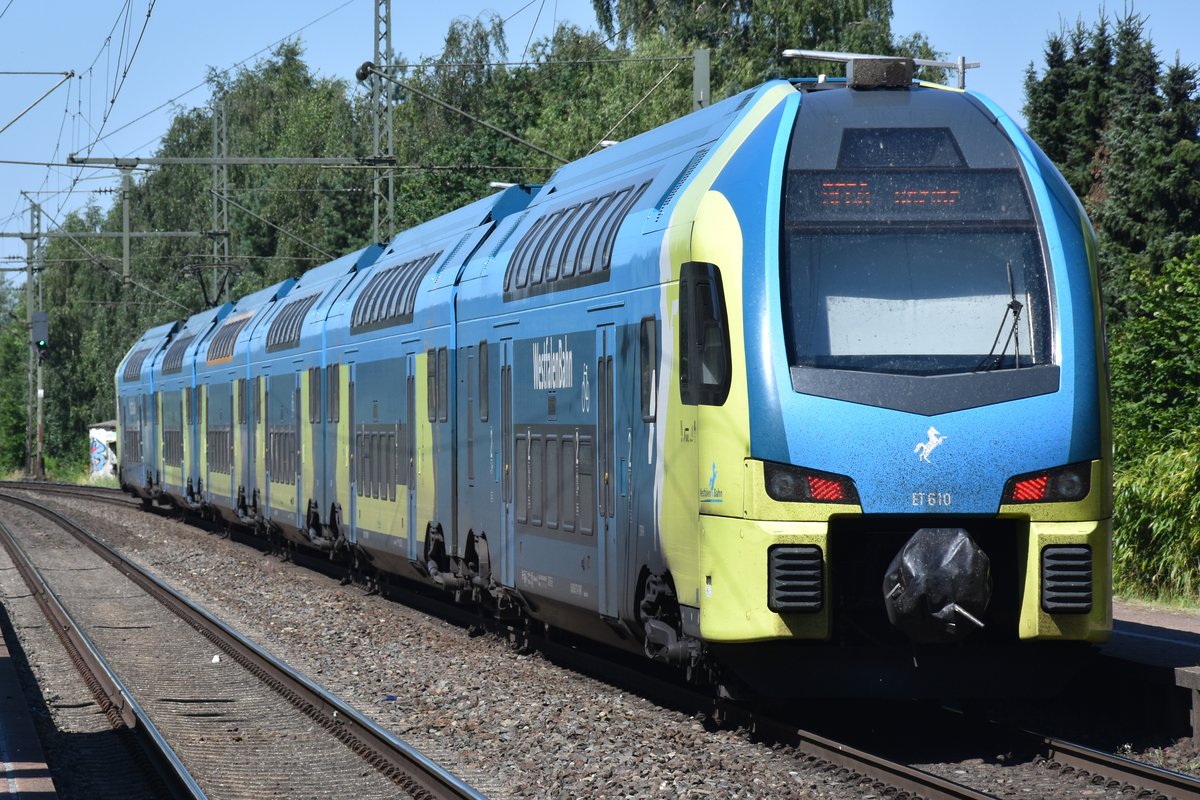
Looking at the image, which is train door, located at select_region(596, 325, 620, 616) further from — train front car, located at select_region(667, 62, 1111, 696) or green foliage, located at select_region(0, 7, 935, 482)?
green foliage, located at select_region(0, 7, 935, 482)

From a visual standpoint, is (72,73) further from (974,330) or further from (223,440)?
(974,330)

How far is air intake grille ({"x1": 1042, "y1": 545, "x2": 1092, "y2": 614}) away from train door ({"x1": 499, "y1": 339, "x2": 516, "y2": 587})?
5262 mm

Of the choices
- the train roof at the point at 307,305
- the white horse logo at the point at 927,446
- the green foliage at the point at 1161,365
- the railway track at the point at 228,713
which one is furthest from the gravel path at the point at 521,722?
the green foliage at the point at 1161,365

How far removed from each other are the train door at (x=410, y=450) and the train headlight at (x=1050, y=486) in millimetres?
8452

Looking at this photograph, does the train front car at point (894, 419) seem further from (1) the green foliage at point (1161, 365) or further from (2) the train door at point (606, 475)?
(1) the green foliage at point (1161, 365)

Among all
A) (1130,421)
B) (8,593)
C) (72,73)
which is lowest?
(8,593)

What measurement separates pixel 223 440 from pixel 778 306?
2188 centimetres

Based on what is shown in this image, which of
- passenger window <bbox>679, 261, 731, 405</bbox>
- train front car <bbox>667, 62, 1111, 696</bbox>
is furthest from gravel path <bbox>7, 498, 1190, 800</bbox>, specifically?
passenger window <bbox>679, 261, 731, 405</bbox>

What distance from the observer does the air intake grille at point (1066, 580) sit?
9023mm

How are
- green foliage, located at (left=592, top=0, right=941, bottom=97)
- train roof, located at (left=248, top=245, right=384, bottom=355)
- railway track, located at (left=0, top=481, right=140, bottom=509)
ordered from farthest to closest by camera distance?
green foliage, located at (left=592, top=0, right=941, bottom=97), railway track, located at (left=0, top=481, right=140, bottom=509), train roof, located at (left=248, top=245, right=384, bottom=355)

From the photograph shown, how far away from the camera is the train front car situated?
897cm

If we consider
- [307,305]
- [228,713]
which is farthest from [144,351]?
[228,713]

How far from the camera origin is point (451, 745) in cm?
1050

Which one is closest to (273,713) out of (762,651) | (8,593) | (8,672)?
(8,672)
